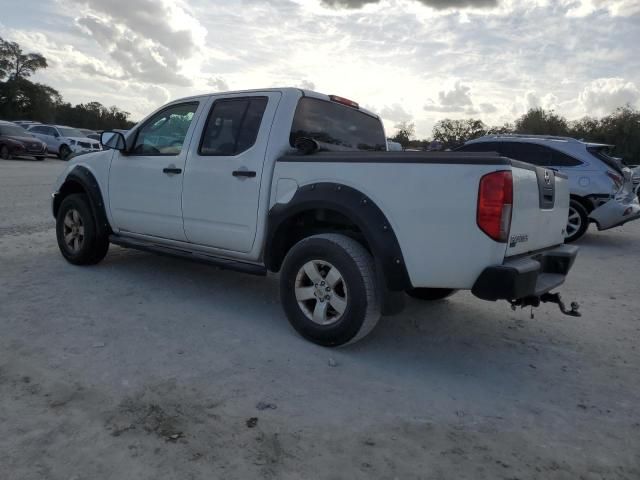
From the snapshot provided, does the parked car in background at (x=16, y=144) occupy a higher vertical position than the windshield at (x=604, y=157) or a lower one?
lower

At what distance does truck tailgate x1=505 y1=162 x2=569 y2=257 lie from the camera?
10.7 feet

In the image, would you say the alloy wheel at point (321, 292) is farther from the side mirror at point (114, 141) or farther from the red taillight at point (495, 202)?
the side mirror at point (114, 141)

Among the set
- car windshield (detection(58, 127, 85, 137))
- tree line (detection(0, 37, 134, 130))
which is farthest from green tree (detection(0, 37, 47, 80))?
car windshield (detection(58, 127, 85, 137))

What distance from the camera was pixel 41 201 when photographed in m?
10.2

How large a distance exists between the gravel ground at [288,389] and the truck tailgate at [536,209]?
0.89m

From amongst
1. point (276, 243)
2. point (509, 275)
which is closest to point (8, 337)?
point (276, 243)

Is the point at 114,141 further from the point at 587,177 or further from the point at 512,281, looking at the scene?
the point at 587,177

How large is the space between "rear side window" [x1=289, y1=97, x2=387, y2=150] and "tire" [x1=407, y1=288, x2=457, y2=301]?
145cm

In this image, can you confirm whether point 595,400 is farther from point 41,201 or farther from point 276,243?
point 41,201

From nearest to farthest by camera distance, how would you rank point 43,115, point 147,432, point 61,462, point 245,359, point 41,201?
point 61,462, point 147,432, point 245,359, point 41,201, point 43,115

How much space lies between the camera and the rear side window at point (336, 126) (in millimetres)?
4328

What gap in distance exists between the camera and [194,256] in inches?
184

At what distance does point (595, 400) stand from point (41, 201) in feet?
33.5

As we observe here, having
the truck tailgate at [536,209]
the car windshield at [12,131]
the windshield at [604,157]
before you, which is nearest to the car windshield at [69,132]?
the car windshield at [12,131]
